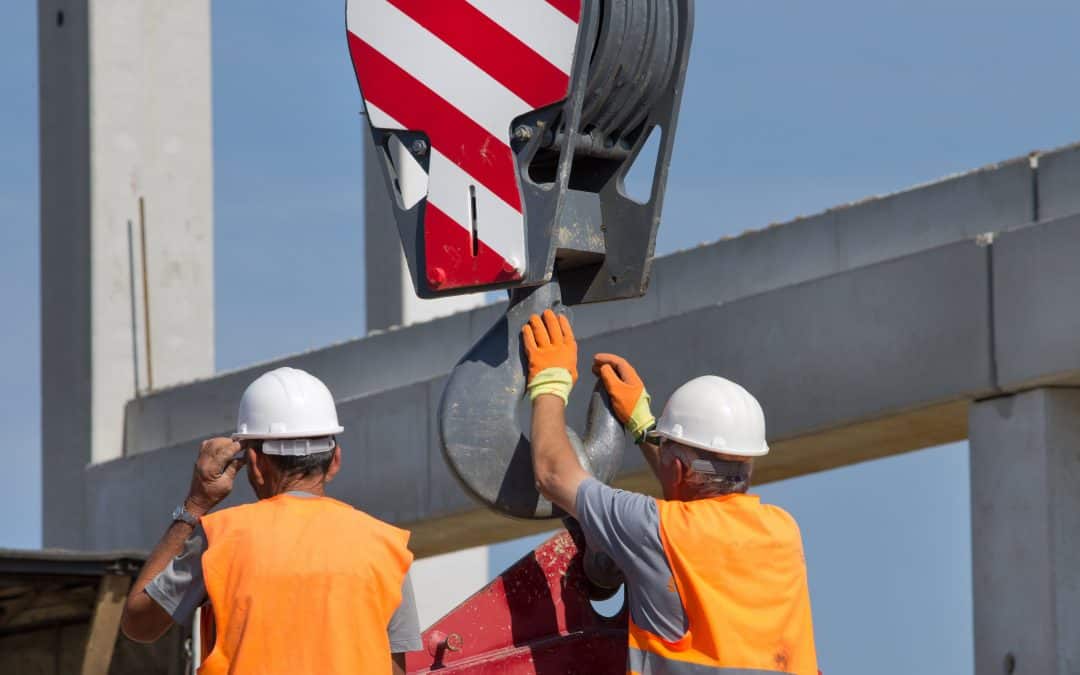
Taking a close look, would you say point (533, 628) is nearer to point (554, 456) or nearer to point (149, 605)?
point (554, 456)

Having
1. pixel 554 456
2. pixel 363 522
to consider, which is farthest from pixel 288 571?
pixel 554 456

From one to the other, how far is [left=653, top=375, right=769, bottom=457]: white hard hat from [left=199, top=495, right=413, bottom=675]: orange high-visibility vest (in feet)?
2.28

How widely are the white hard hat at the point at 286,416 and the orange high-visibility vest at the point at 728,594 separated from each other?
2.39 ft

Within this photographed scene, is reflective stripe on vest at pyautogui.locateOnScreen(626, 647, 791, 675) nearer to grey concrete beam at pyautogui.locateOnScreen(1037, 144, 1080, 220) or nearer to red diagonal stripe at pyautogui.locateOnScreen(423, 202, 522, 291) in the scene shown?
red diagonal stripe at pyautogui.locateOnScreen(423, 202, 522, 291)

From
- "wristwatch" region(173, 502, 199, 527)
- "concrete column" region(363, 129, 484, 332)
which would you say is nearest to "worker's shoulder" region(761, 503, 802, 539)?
"wristwatch" region(173, 502, 199, 527)

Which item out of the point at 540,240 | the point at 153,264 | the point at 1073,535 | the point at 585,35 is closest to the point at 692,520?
the point at 540,240

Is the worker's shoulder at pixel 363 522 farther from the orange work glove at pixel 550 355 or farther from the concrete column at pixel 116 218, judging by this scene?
the concrete column at pixel 116 218

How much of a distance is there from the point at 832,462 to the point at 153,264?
228 inches

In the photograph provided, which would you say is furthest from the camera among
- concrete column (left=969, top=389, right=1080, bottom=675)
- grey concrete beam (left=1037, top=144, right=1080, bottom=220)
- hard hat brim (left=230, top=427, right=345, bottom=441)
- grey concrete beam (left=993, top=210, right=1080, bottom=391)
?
grey concrete beam (left=1037, top=144, right=1080, bottom=220)

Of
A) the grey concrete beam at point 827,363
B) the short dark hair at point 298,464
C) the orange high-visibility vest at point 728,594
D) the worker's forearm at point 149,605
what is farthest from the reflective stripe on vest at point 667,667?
the grey concrete beam at point 827,363

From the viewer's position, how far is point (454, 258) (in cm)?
484

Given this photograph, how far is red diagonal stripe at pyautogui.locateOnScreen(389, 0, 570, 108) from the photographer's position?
15.5ft

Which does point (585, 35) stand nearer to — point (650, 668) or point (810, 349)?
point (650, 668)

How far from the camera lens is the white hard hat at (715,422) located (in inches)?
182
